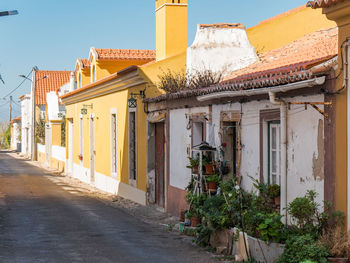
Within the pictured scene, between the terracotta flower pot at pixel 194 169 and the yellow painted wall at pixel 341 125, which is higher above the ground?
the yellow painted wall at pixel 341 125

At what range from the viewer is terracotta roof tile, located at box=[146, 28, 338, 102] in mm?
8672

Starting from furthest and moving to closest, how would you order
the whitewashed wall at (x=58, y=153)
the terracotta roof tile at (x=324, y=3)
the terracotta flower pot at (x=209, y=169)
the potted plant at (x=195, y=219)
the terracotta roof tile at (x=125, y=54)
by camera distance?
the whitewashed wall at (x=58, y=153) → the terracotta roof tile at (x=125, y=54) → the terracotta flower pot at (x=209, y=169) → the potted plant at (x=195, y=219) → the terracotta roof tile at (x=324, y=3)

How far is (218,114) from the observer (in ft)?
42.1

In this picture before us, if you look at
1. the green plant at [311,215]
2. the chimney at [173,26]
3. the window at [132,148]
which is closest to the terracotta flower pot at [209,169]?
the green plant at [311,215]

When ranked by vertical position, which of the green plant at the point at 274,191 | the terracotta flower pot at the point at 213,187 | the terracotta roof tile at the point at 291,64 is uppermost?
the terracotta roof tile at the point at 291,64

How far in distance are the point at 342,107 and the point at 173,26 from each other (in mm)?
11265

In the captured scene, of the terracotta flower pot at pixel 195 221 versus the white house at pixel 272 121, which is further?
the terracotta flower pot at pixel 195 221

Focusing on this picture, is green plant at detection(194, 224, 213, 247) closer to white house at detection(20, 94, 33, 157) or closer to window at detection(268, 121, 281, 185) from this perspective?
window at detection(268, 121, 281, 185)

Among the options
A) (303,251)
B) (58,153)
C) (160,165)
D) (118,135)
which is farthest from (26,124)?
(303,251)

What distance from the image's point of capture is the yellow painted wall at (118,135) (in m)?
18.8

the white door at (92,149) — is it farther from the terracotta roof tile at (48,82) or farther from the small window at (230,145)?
the terracotta roof tile at (48,82)

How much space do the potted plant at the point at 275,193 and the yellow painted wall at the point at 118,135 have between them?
28.3 feet

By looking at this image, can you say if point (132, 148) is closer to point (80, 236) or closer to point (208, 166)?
point (208, 166)

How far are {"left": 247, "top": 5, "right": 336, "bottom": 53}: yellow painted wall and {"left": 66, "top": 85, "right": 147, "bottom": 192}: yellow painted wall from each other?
4.45 meters
